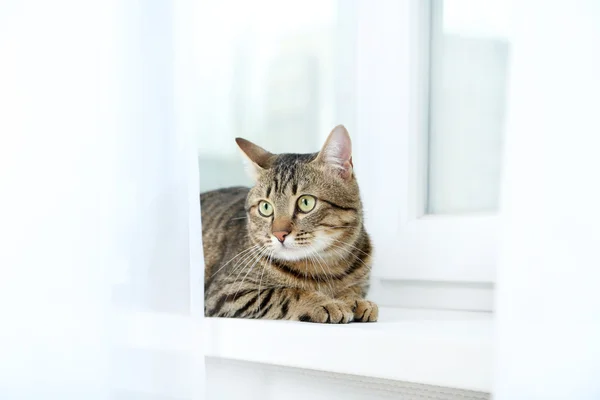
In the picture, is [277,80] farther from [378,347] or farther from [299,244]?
[378,347]

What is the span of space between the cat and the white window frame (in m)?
→ 0.12

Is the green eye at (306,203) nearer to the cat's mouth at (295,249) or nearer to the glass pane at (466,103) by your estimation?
the cat's mouth at (295,249)

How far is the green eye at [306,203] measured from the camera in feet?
3.38

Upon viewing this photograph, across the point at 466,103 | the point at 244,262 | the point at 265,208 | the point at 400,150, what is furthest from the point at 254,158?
the point at 466,103

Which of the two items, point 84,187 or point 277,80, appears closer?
point 84,187

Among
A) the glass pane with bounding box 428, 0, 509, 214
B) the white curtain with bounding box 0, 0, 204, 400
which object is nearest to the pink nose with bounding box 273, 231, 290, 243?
the white curtain with bounding box 0, 0, 204, 400

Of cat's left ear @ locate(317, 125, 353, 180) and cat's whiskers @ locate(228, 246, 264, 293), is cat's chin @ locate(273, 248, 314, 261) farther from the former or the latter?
cat's left ear @ locate(317, 125, 353, 180)

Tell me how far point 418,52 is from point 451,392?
719 mm

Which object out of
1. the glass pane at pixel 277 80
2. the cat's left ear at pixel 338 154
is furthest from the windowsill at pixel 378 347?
the glass pane at pixel 277 80

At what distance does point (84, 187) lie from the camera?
2.62 feet

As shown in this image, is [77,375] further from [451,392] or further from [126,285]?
[451,392]

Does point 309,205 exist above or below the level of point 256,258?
above

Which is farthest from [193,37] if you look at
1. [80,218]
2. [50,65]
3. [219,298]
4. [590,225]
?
[590,225]

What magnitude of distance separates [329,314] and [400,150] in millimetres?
456
